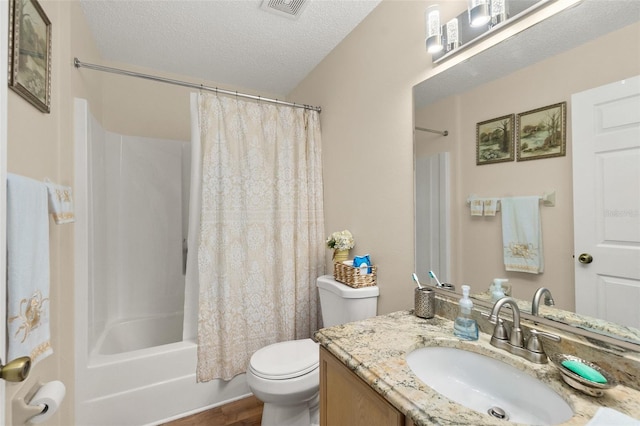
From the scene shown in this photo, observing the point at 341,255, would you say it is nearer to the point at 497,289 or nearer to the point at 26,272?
the point at 497,289

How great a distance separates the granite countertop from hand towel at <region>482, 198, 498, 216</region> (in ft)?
1.50

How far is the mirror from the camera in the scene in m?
0.79

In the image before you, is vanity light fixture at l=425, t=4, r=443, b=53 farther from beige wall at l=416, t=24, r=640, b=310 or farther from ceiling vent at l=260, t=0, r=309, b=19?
ceiling vent at l=260, t=0, r=309, b=19

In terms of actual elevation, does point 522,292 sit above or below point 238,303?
above

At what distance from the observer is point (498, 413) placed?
30.1 inches

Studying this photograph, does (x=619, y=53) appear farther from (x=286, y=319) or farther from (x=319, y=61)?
(x=286, y=319)

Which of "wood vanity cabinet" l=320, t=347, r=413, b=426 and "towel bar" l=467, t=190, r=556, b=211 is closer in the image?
"wood vanity cabinet" l=320, t=347, r=413, b=426

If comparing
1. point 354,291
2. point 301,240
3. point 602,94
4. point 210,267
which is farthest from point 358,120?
point 210,267

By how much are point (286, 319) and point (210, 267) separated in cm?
67

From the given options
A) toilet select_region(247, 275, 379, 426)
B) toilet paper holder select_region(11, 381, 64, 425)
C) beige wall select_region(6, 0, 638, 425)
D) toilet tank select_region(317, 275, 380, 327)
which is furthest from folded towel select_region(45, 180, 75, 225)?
toilet tank select_region(317, 275, 380, 327)

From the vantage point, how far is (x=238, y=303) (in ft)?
6.19

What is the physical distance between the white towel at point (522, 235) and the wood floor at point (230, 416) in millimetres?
1709

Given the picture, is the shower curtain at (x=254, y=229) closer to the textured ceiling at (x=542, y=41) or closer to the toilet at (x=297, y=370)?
the toilet at (x=297, y=370)

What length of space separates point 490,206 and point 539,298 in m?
0.35
